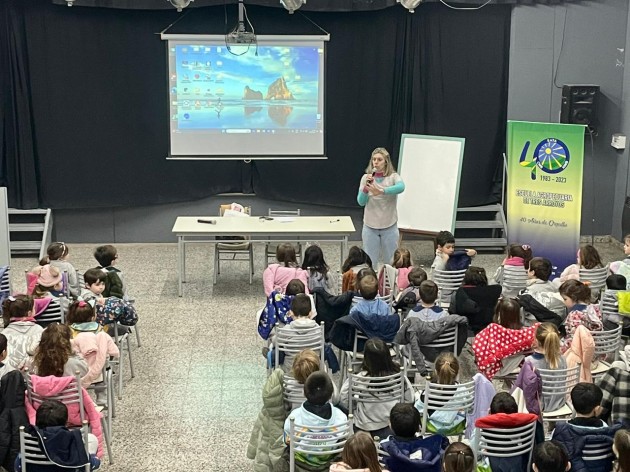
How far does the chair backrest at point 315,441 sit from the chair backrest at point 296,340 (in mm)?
1170

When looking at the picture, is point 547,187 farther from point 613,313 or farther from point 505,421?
point 505,421

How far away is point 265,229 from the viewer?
28.7ft

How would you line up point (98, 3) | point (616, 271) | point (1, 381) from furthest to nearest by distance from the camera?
point (98, 3), point (616, 271), point (1, 381)

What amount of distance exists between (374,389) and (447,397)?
15.9 inches

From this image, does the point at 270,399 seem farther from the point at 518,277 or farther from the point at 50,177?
the point at 50,177

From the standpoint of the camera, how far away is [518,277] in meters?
7.29

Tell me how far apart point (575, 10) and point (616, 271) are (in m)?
4.45

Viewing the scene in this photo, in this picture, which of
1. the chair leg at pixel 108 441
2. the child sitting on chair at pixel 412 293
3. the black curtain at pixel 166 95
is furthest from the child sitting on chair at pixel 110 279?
the black curtain at pixel 166 95

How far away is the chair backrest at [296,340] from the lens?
19.0 ft

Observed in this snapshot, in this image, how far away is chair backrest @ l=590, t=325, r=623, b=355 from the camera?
580 centimetres

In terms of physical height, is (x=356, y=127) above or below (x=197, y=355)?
above

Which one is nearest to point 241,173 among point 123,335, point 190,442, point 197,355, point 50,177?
point 50,177

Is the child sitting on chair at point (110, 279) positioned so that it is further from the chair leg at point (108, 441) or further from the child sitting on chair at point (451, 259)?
the child sitting on chair at point (451, 259)

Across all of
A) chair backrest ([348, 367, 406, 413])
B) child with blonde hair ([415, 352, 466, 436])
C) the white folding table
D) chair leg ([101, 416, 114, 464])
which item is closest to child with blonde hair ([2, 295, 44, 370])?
chair leg ([101, 416, 114, 464])
